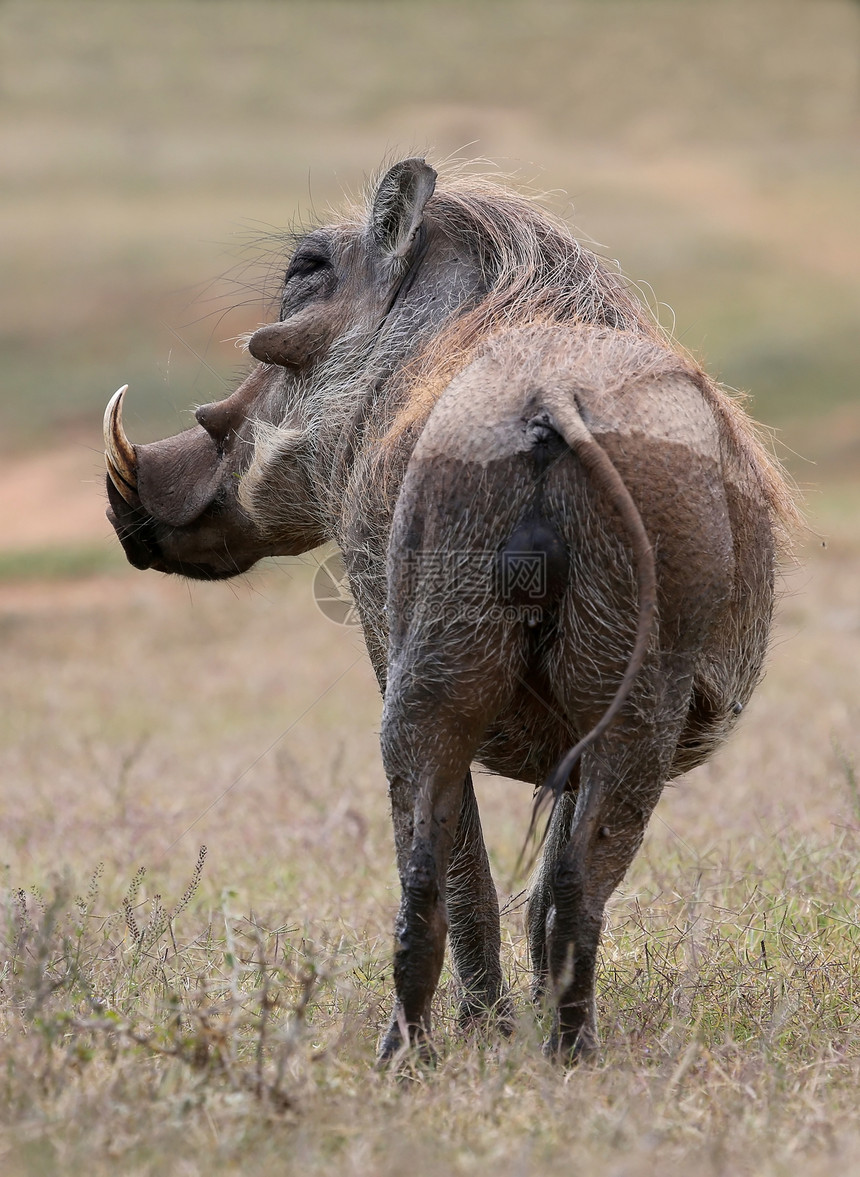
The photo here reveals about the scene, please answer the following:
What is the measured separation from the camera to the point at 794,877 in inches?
163

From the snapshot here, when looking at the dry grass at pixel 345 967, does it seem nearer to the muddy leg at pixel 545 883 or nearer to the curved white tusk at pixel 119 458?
the muddy leg at pixel 545 883

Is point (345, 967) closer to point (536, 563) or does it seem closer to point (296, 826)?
point (536, 563)

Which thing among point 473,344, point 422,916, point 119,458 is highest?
point 473,344

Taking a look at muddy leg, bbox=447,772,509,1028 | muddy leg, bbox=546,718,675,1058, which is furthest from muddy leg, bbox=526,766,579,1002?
muddy leg, bbox=546,718,675,1058

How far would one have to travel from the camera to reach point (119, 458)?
381 cm

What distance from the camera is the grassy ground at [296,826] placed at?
2320mm

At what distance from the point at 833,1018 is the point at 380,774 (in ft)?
11.2

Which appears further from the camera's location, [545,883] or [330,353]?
[330,353]

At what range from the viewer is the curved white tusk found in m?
3.75

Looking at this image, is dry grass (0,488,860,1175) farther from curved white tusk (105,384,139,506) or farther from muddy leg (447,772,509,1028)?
curved white tusk (105,384,139,506)

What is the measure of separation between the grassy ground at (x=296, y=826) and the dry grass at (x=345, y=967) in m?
0.01

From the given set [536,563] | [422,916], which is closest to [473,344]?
[536,563]

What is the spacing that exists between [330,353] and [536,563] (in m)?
1.19

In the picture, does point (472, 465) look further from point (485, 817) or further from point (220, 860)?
point (485, 817)
